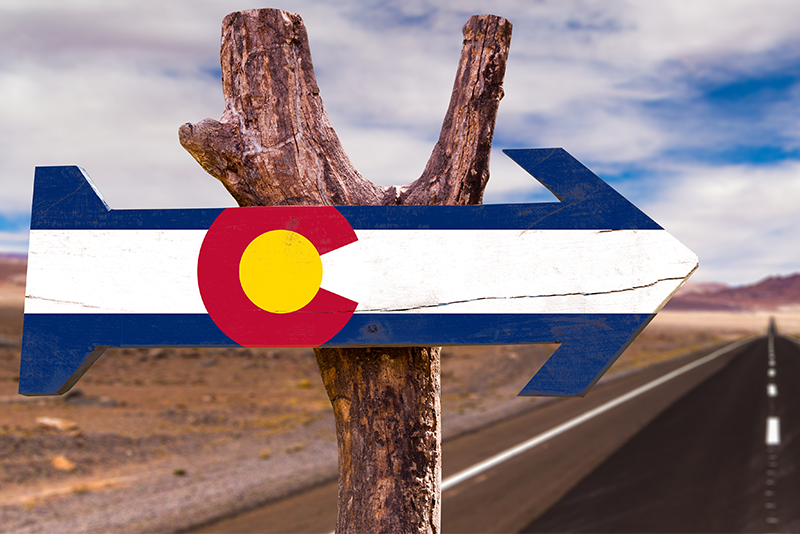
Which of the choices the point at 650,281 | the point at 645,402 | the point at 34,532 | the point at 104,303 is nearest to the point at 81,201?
the point at 104,303

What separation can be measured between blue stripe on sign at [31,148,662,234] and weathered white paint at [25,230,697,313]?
24mm

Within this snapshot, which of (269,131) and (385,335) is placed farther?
(269,131)

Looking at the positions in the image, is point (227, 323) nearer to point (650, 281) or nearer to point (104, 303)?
point (104, 303)

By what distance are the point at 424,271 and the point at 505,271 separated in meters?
0.24

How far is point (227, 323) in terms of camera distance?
1595 millimetres

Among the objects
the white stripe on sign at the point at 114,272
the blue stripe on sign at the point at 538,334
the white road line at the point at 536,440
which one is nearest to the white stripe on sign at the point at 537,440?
the white road line at the point at 536,440

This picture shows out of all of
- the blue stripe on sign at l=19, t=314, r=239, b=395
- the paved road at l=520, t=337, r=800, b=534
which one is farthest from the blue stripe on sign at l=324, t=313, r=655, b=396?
the paved road at l=520, t=337, r=800, b=534

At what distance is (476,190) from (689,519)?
547 centimetres

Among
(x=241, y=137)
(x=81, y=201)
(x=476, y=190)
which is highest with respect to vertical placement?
(x=241, y=137)

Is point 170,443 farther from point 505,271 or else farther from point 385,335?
point 505,271

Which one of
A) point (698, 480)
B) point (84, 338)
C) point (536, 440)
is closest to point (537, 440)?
point (536, 440)

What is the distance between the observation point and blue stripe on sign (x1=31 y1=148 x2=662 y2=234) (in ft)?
5.26

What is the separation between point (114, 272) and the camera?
5.31 feet

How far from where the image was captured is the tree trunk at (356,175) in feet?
5.42
